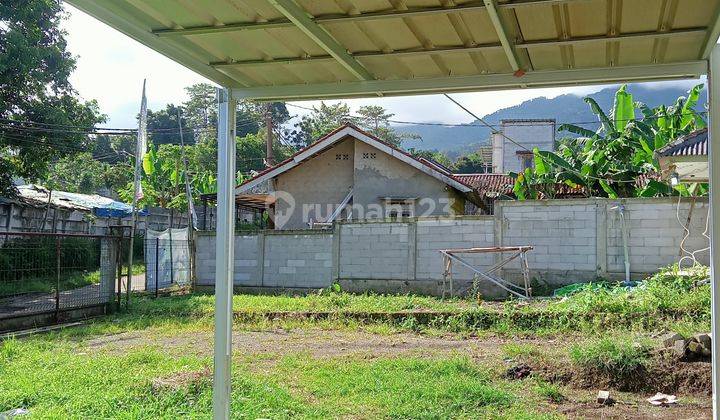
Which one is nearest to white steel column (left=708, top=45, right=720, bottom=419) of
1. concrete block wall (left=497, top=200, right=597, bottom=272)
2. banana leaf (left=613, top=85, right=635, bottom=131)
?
concrete block wall (left=497, top=200, right=597, bottom=272)

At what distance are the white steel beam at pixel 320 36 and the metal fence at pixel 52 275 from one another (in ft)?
26.6

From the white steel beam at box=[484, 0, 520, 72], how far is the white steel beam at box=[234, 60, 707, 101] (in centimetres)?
17

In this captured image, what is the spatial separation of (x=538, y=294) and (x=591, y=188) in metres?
4.52

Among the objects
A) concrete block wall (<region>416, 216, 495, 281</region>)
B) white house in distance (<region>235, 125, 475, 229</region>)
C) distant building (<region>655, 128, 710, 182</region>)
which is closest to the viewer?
distant building (<region>655, 128, 710, 182</region>)

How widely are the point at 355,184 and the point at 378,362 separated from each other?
35.9 feet

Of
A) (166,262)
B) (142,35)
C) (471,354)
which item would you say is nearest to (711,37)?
(142,35)

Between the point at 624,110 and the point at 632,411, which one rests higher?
the point at 624,110

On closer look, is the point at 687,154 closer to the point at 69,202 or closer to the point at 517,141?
the point at 69,202

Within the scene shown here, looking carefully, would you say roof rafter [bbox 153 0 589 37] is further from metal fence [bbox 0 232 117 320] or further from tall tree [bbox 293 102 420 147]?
tall tree [bbox 293 102 420 147]

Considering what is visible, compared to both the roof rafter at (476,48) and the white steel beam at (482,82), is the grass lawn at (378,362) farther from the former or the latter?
the roof rafter at (476,48)

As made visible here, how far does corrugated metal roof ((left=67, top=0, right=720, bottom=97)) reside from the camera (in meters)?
2.64

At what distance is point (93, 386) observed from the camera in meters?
5.62

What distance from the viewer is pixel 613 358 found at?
598 centimetres


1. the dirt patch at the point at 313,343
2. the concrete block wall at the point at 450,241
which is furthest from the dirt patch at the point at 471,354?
the concrete block wall at the point at 450,241
